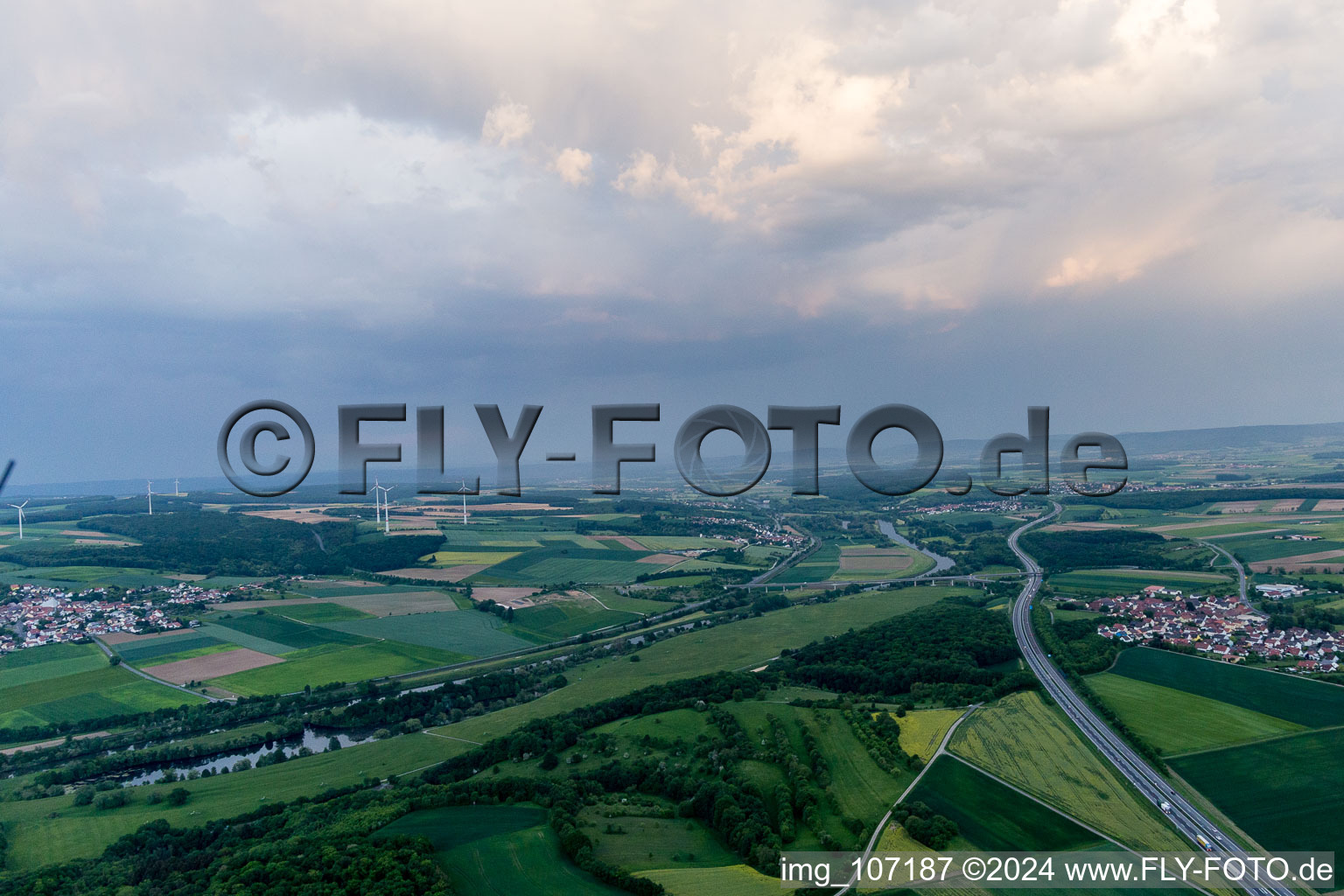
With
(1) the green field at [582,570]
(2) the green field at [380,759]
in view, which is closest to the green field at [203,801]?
(2) the green field at [380,759]

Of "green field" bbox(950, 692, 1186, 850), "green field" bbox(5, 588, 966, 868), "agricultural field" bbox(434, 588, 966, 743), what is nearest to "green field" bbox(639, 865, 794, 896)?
"green field" bbox(950, 692, 1186, 850)

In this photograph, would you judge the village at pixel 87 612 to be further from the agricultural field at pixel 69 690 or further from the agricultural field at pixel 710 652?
the agricultural field at pixel 710 652

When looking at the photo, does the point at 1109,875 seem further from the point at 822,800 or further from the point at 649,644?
the point at 649,644

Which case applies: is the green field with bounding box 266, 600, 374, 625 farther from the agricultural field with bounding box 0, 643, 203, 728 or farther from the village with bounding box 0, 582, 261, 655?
the agricultural field with bounding box 0, 643, 203, 728

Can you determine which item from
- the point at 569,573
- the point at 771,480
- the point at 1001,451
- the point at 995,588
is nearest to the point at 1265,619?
the point at 995,588

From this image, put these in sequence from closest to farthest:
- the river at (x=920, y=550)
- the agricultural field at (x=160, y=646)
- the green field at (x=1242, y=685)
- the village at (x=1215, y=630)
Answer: the green field at (x=1242, y=685), the village at (x=1215, y=630), the agricultural field at (x=160, y=646), the river at (x=920, y=550)

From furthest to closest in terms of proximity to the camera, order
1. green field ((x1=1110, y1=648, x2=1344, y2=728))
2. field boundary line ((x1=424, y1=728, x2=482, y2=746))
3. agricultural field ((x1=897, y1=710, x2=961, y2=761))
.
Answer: field boundary line ((x1=424, y1=728, x2=482, y2=746)) < green field ((x1=1110, y1=648, x2=1344, y2=728)) < agricultural field ((x1=897, y1=710, x2=961, y2=761))
